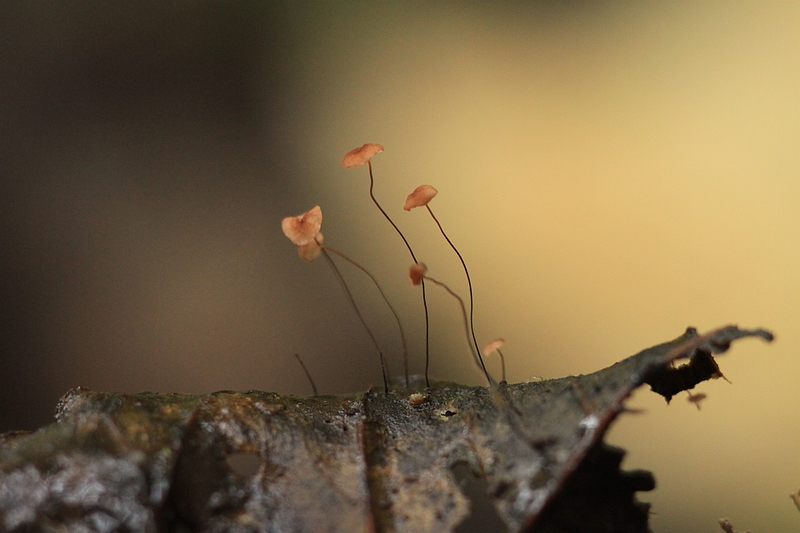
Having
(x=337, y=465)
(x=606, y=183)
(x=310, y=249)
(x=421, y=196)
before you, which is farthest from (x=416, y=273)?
(x=606, y=183)

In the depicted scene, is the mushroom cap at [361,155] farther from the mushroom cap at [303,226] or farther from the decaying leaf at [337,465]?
the decaying leaf at [337,465]

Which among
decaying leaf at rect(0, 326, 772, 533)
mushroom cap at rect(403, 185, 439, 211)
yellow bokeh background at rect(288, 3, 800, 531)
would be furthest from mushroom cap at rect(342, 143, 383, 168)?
yellow bokeh background at rect(288, 3, 800, 531)

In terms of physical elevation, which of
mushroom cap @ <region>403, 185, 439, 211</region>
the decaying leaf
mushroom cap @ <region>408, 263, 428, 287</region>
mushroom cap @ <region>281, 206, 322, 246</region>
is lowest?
the decaying leaf

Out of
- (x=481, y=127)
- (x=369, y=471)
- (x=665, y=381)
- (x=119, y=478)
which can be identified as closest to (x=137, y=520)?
(x=119, y=478)

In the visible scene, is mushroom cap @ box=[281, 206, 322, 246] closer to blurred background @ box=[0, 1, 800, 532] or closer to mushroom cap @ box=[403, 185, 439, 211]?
mushroom cap @ box=[403, 185, 439, 211]

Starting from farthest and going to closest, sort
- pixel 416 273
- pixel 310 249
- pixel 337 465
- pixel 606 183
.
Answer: pixel 606 183 < pixel 310 249 < pixel 416 273 < pixel 337 465

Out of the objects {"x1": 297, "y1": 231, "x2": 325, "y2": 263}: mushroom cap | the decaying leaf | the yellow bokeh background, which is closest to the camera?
the decaying leaf

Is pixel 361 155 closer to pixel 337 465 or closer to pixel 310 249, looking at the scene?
pixel 310 249

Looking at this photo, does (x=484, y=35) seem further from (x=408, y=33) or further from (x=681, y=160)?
(x=681, y=160)
